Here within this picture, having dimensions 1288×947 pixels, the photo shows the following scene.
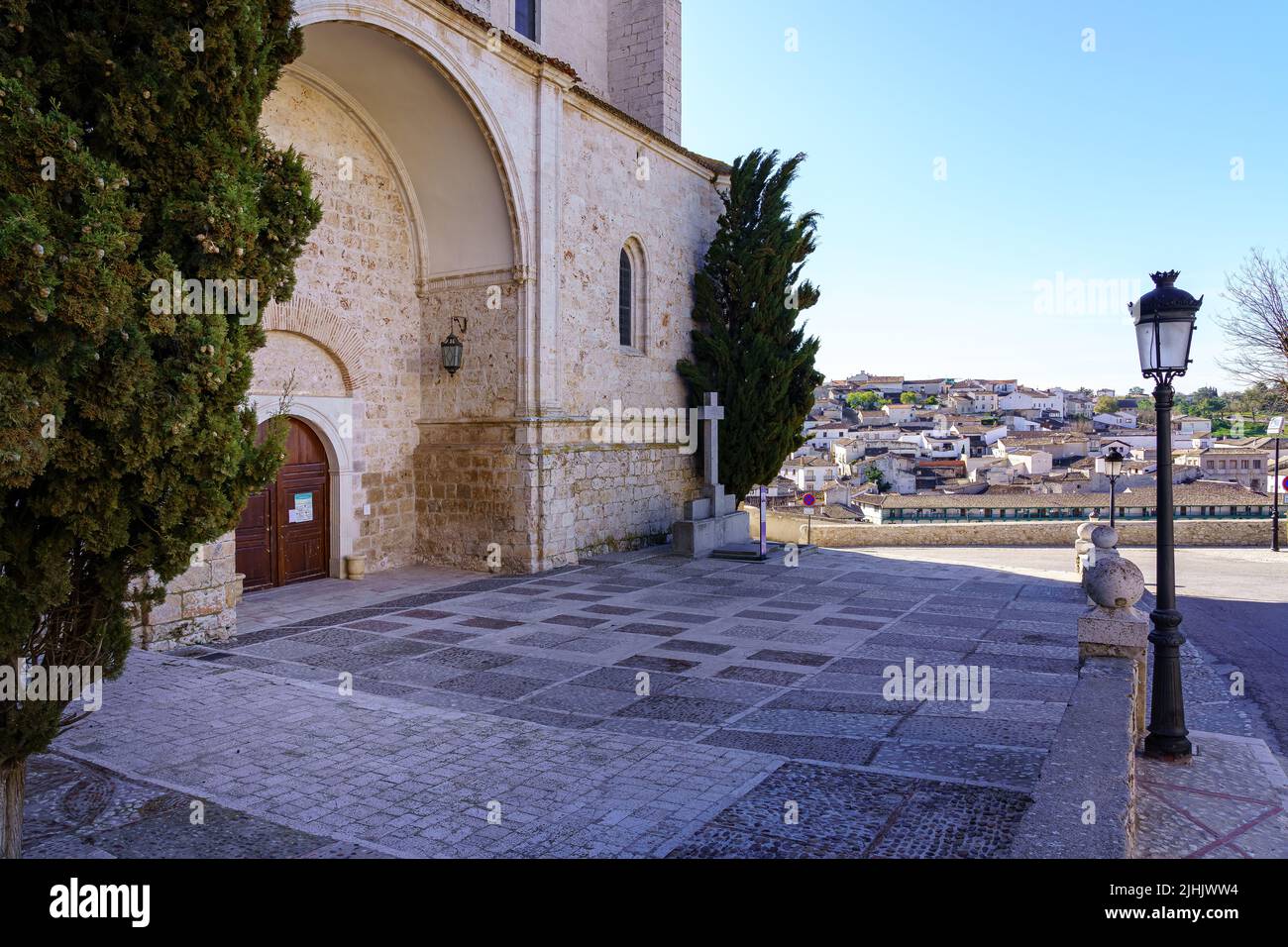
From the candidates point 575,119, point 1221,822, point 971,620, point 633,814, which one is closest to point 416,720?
point 633,814

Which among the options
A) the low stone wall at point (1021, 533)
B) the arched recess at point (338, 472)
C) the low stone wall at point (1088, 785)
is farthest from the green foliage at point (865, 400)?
the low stone wall at point (1088, 785)

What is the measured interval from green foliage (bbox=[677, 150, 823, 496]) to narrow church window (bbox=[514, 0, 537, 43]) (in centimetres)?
448

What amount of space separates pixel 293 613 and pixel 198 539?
6.15 metres

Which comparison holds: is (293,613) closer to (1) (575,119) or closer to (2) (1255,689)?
(1) (575,119)

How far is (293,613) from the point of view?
9.34 m

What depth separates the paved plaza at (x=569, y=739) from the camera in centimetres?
399

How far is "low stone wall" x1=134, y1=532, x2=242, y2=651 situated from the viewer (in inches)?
297

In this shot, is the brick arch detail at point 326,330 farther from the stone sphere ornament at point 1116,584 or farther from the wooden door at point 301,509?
the stone sphere ornament at point 1116,584

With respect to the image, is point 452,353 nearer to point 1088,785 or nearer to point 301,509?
point 301,509

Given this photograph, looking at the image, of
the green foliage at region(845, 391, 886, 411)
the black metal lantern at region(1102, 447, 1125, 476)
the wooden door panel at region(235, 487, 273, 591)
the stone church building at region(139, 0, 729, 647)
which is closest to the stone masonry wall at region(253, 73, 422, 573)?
the stone church building at region(139, 0, 729, 647)

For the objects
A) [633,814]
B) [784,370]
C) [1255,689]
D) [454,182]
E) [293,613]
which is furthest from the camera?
[784,370]

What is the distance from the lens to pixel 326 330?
10.9m

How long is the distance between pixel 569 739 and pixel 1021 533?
58.2ft

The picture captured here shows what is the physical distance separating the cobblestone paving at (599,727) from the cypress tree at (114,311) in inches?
60.2
